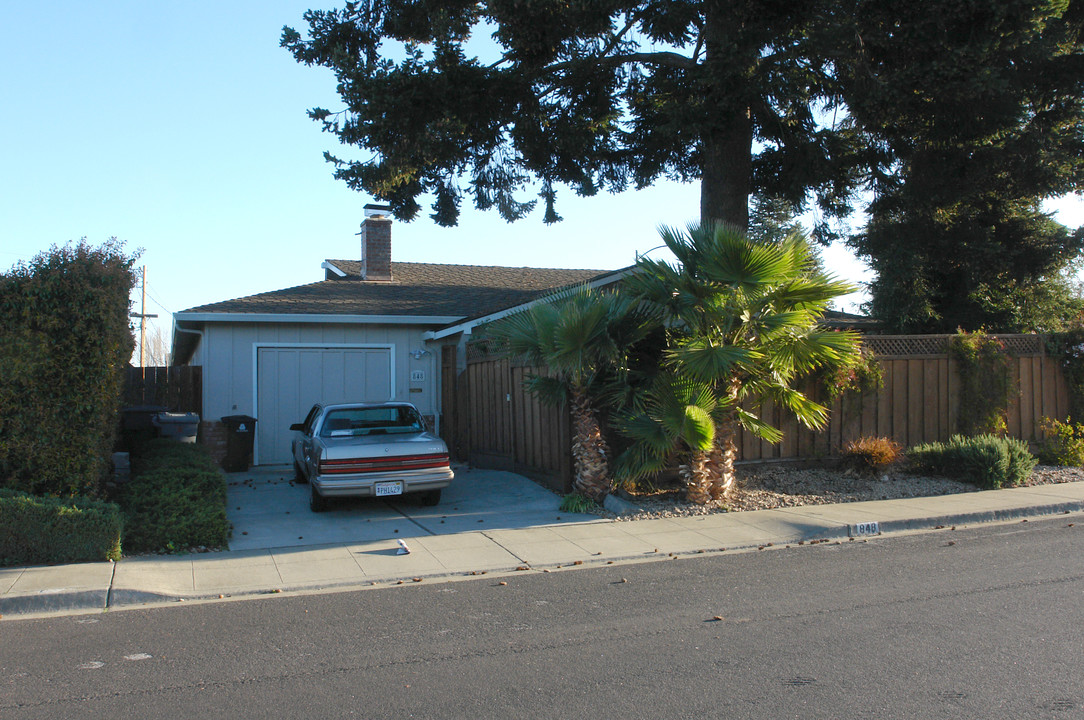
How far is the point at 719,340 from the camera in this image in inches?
413

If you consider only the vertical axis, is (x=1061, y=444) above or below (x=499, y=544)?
above

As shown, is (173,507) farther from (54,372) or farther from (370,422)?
(370,422)

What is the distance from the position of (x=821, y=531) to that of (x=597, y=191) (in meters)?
8.66

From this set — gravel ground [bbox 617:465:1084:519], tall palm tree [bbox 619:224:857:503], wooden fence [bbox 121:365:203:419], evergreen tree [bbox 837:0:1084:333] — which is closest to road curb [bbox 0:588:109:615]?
gravel ground [bbox 617:465:1084:519]

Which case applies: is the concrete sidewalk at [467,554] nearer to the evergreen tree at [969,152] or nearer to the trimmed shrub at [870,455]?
the trimmed shrub at [870,455]

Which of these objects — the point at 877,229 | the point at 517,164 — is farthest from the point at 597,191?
the point at 877,229

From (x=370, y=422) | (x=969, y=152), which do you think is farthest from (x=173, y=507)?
(x=969, y=152)

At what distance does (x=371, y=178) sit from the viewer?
13516 mm

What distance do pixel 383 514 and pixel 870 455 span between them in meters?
7.11

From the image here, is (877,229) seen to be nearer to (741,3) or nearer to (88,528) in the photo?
(741,3)

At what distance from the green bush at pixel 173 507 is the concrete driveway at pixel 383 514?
0.36 m

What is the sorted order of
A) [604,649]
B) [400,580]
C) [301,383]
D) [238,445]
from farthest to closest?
[301,383]
[238,445]
[400,580]
[604,649]

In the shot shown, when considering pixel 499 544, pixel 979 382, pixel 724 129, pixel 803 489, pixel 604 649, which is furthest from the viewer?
Answer: pixel 979 382

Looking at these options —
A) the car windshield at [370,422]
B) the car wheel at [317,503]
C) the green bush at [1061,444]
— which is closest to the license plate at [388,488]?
the car wheel at [317,503]
